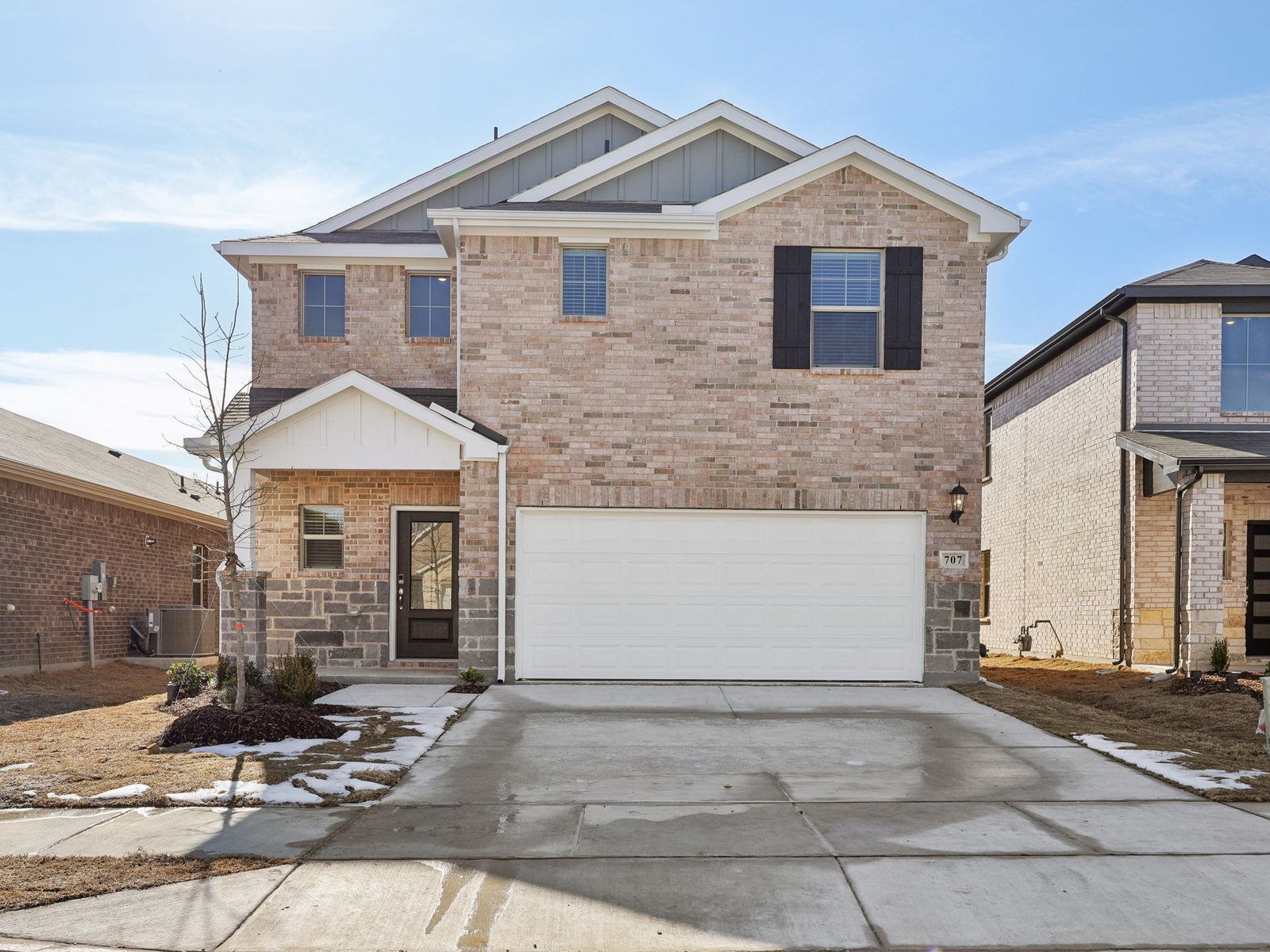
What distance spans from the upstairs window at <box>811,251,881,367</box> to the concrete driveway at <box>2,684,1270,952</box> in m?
5.56

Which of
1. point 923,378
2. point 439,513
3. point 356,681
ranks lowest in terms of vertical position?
point 356,681

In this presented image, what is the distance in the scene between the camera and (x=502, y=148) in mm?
15359

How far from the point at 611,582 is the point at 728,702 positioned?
236cm

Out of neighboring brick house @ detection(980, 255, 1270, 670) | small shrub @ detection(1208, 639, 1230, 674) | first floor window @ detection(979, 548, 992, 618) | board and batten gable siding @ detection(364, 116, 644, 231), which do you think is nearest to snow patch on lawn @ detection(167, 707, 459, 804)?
board and batten gable siding @ detection(364, 116, 644, 231)

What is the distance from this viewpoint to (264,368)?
46.9 feet

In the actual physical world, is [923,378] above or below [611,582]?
above

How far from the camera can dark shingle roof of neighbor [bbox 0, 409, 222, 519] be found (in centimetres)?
→ 1700

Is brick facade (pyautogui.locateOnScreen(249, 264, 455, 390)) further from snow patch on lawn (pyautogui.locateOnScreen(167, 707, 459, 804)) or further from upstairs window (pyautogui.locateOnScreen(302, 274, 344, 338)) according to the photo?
snow patch on lawn (pyautogui.locateOnScreen(167, 707, 459, 804))

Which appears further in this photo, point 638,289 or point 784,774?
point 638,289

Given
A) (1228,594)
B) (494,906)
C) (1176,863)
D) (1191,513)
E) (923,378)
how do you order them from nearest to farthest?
1. (494,906)
2. (1176,863)
3. (923,378)
4. (1191,513)
5. (1228,594)

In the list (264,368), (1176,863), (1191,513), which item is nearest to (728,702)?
(1176,863)

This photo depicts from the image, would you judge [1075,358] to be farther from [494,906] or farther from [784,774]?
[494,906]

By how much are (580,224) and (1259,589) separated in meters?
12.0

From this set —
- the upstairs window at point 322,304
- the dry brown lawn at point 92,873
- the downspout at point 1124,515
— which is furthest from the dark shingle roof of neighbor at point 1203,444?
the dry brown lawn at point 92,873
